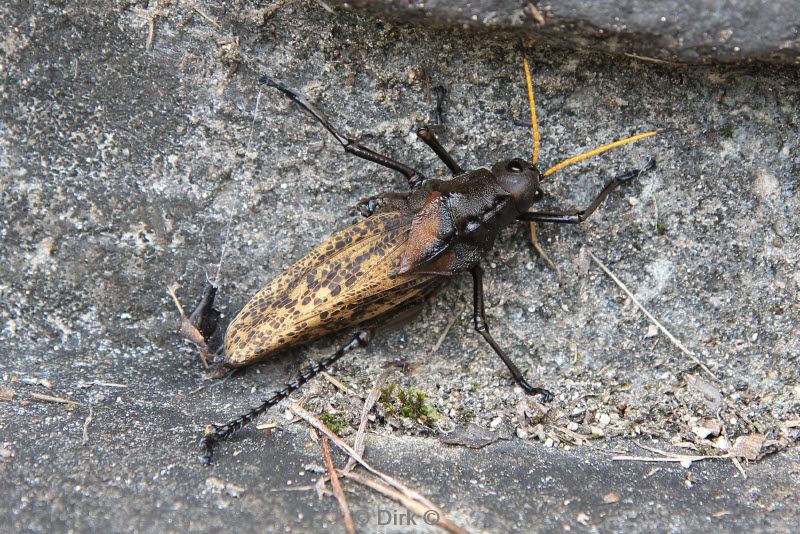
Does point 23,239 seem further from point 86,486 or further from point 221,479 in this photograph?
point 221,479

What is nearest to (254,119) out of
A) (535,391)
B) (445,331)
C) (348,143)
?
(348,143)

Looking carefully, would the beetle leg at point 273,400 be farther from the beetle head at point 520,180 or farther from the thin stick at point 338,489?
the beetle head at point 520,180

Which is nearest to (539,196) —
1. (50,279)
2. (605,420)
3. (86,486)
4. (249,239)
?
(605,420)

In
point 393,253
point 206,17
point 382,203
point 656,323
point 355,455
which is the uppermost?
point 206,17

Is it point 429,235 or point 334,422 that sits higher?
point 429,235

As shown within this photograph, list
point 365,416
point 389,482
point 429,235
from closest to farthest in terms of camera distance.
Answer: point 389,482 → point 365,416 → point 429,235

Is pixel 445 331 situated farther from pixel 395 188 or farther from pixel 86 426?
pixel 86 426

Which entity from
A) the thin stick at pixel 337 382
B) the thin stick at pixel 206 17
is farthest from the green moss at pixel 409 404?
the thin stick at pixel 206 17

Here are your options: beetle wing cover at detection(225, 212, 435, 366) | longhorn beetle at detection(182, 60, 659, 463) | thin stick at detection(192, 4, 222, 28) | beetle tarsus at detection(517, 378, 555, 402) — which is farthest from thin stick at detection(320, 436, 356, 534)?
thin stick at detection(192, 4, 222, 28)
